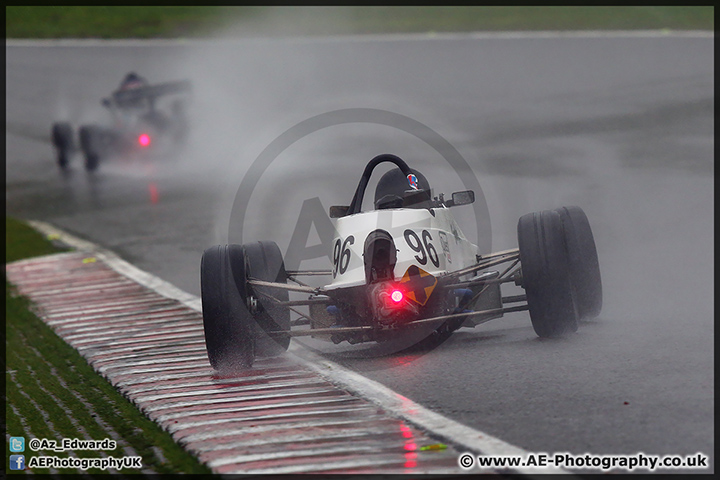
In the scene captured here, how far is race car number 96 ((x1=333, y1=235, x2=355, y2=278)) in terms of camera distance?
23.8 ft

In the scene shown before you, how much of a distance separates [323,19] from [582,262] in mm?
25134

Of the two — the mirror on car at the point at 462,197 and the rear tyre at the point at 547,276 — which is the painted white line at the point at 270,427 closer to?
the rear tyre at the point at 547,276

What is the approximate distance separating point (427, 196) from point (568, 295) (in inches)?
58.6

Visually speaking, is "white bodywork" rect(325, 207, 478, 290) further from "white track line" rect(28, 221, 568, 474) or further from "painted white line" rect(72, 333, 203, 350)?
"painted white line" rect(72, 333, 203, 350)

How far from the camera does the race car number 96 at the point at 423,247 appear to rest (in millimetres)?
7109

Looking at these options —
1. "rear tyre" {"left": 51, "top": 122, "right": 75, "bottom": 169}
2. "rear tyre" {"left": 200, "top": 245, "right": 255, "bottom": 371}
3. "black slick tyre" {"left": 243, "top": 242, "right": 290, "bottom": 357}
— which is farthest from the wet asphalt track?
"rear tyre" {"left": 200, "top": 245, "right": 255, "bottom": 371}

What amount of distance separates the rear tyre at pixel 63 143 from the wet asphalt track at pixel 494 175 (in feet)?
1.11

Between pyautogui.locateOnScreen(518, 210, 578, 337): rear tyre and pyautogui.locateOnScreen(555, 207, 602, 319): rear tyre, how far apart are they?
30cm

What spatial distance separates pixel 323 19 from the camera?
103 feet

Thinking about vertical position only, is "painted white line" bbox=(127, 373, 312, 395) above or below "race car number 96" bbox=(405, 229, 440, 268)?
below

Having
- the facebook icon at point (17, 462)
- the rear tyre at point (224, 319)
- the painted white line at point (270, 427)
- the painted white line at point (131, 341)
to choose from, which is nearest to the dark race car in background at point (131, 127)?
the painted white line at point (131, 341)

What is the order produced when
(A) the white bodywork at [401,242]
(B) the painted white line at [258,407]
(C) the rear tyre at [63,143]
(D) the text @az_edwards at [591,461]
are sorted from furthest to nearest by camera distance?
(C) the rear tyre at [63,143] → (A) the white bodywork at [401,242] → (B) the painted white line at [258,407] → (D) the text @az_edwards at [591,461]
